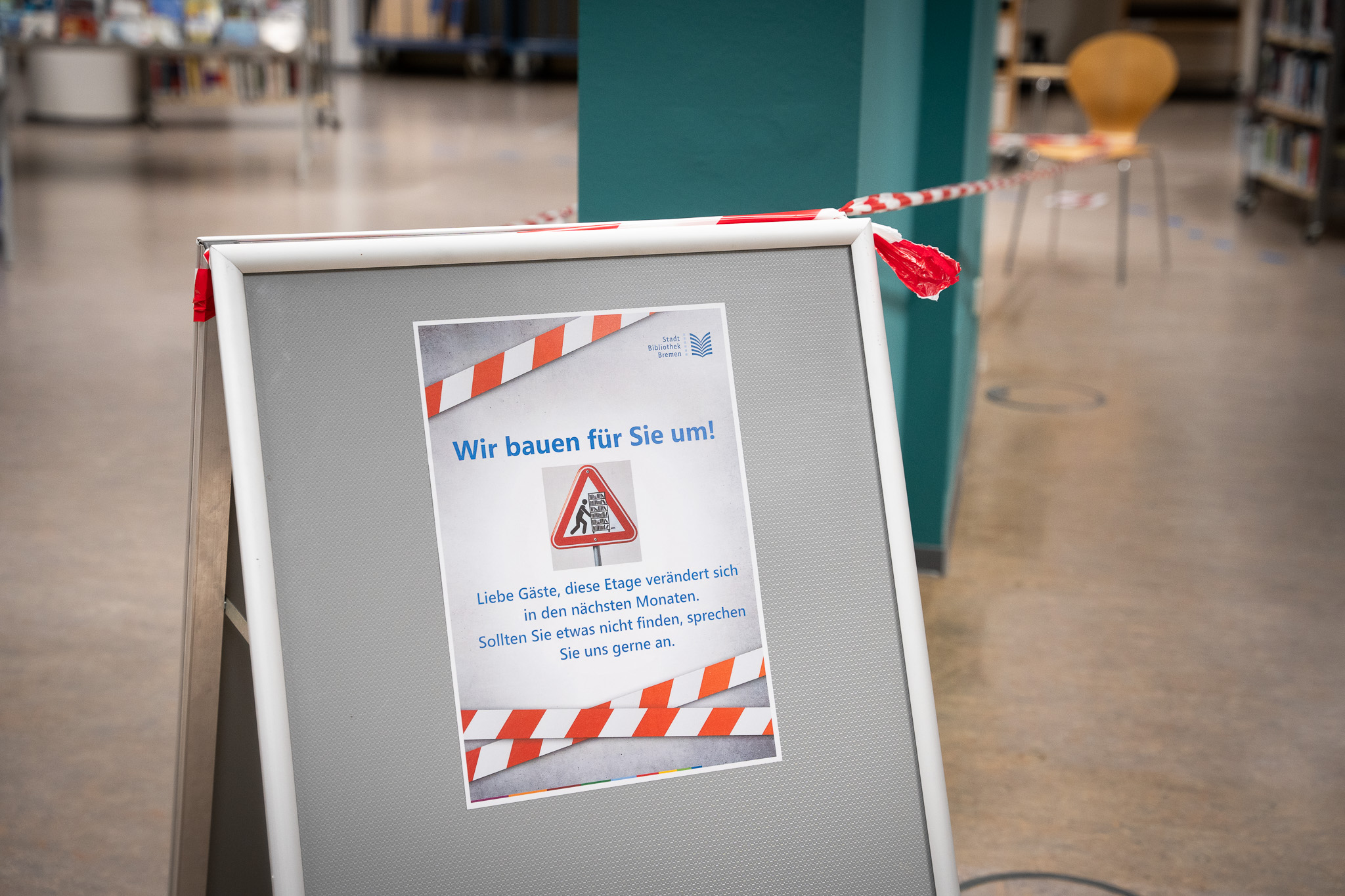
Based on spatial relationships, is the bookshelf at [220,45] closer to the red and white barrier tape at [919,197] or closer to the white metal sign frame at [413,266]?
the red and white barrier tape at [919,197]

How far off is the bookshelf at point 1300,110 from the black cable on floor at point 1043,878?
5.81m

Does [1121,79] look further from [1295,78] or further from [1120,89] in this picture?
[1295,78]

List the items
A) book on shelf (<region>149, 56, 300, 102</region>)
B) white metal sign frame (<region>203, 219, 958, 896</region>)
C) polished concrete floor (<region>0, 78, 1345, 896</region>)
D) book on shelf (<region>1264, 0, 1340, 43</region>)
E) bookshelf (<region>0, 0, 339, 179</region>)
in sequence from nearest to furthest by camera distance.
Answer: white metal sign frame (<region>203, 219, 958, 896</region>), polished concrete floor (<region>0, 78, 1345, 896</region>), book on shelf (<region>1264, 0, 1340, 43</region>), bookshelf (<region>0, 0, 339, 179</region>), book on shelf (<region>149, 56, 300, 102</region>)

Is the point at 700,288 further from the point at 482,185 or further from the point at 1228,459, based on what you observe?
the point at 482,185

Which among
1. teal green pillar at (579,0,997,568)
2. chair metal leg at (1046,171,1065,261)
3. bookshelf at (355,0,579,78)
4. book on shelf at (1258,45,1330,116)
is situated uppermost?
bookshelf at (355,0,579,78)

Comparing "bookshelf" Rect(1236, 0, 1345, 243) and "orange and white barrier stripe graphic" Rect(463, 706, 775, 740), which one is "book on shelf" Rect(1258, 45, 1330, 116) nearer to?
"bookshelf" Rect(1236, 0, 1345, 243)

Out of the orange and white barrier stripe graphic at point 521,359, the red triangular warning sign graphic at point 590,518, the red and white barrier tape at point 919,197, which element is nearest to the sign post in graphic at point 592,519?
the red triangular warning sign graphic at point 590,518

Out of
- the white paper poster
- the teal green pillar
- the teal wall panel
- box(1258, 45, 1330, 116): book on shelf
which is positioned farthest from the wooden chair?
the white paper poster

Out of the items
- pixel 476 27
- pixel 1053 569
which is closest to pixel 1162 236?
pixel 1053 569

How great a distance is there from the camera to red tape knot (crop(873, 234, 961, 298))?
121 centimetres

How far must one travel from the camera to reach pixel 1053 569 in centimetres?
280

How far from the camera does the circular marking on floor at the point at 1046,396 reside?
3971 millimetres

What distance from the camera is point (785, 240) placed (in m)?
1.12

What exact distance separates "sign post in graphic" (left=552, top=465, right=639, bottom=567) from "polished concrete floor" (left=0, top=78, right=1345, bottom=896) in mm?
951
